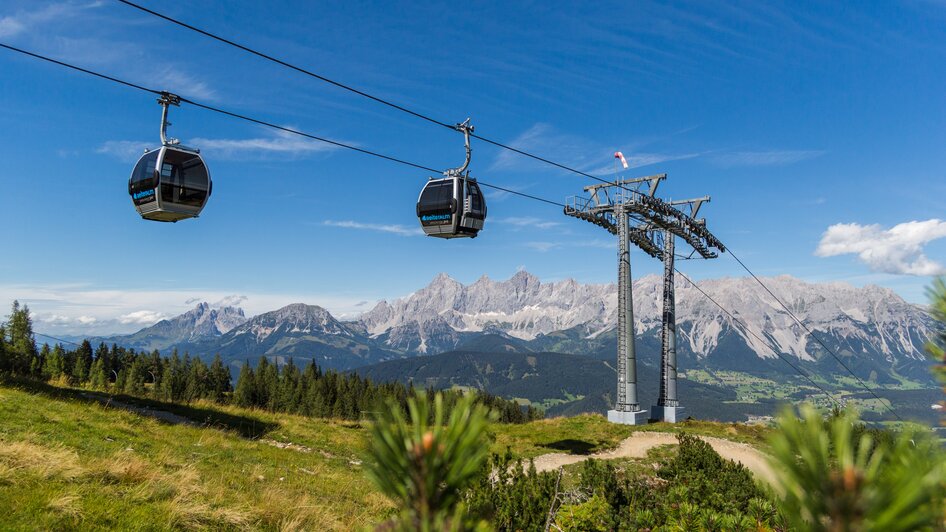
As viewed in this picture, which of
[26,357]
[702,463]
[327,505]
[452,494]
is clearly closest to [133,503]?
[327,505]

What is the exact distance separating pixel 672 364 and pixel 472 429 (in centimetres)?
3589

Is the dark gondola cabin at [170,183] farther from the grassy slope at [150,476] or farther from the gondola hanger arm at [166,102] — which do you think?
the grassy slope at [150,476]

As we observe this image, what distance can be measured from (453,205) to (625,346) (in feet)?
58.4

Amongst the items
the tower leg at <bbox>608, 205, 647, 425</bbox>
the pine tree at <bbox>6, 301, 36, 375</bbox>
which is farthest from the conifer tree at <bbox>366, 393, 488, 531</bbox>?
the pine tree at <bbox>6, 301, 36, 375</bbox>

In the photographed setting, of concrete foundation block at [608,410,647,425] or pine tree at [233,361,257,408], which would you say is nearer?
concrete foundation block at [608,410,647,425]

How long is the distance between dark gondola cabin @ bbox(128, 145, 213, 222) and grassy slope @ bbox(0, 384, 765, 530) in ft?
19.6

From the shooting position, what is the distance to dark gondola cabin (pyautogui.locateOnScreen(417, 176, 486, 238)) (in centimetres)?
1487

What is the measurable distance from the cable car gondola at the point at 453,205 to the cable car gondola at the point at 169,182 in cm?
597

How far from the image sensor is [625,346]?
2869 cm

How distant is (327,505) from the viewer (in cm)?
1045

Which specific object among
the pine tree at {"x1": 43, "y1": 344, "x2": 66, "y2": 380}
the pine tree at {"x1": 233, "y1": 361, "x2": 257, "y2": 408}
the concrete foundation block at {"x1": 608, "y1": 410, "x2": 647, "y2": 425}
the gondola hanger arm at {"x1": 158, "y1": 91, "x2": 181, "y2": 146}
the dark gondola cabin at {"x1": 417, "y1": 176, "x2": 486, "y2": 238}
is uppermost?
the gondola hanger arm at {"x1": 158, "y1": 91, "x2": 181, "y2": 146}

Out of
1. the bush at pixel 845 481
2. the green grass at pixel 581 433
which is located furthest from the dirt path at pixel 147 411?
the bush at pixel 845 481

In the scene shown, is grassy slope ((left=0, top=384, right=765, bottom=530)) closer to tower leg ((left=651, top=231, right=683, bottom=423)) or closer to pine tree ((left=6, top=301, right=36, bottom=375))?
tower leg ((left=651, top=231, right=683, bottom=423))

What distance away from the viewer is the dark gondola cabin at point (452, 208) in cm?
1487
